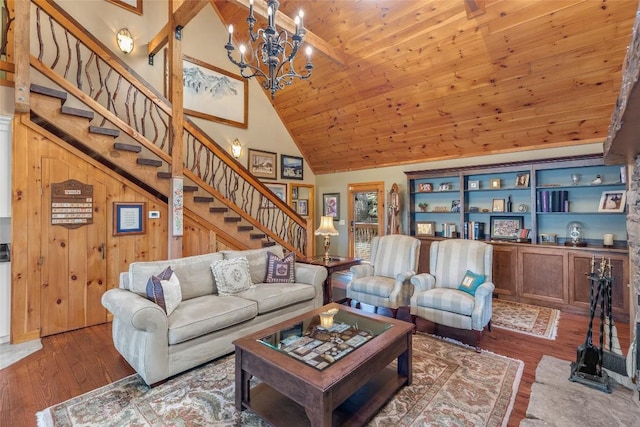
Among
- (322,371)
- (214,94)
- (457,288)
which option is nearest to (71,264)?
(322,371)

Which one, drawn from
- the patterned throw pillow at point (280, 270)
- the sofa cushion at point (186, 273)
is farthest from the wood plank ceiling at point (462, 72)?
the sofa cushion at point (186, 273)

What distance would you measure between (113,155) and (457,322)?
4.35 metres

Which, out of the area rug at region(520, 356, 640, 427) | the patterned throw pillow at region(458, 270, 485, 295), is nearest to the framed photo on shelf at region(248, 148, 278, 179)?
the patterned throw pillow at region(458, 270, 485, 295)

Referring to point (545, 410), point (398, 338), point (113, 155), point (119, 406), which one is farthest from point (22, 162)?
point (545, 410)

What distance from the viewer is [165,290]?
8.41 feet

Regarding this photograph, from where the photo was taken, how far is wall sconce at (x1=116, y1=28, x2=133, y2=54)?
502 cm

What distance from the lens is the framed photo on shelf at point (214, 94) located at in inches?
224

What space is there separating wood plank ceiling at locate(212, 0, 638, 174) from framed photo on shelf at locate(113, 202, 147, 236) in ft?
11.6

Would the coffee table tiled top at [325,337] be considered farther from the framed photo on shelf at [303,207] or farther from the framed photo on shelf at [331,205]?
the framed photo on shelf at [303,207]

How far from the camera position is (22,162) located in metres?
3.11

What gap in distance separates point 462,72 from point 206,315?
4480 mm

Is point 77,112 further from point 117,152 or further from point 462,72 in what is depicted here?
point 462,72

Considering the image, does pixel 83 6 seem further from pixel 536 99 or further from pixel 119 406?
pixel 536 99

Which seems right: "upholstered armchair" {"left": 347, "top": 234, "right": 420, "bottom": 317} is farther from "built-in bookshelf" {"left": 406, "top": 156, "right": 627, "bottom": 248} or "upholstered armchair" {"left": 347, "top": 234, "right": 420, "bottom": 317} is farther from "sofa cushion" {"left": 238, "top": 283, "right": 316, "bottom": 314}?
"built-in bookshelf" {"left": 406, "top": 156, "right": 627, "bottom": 248}
